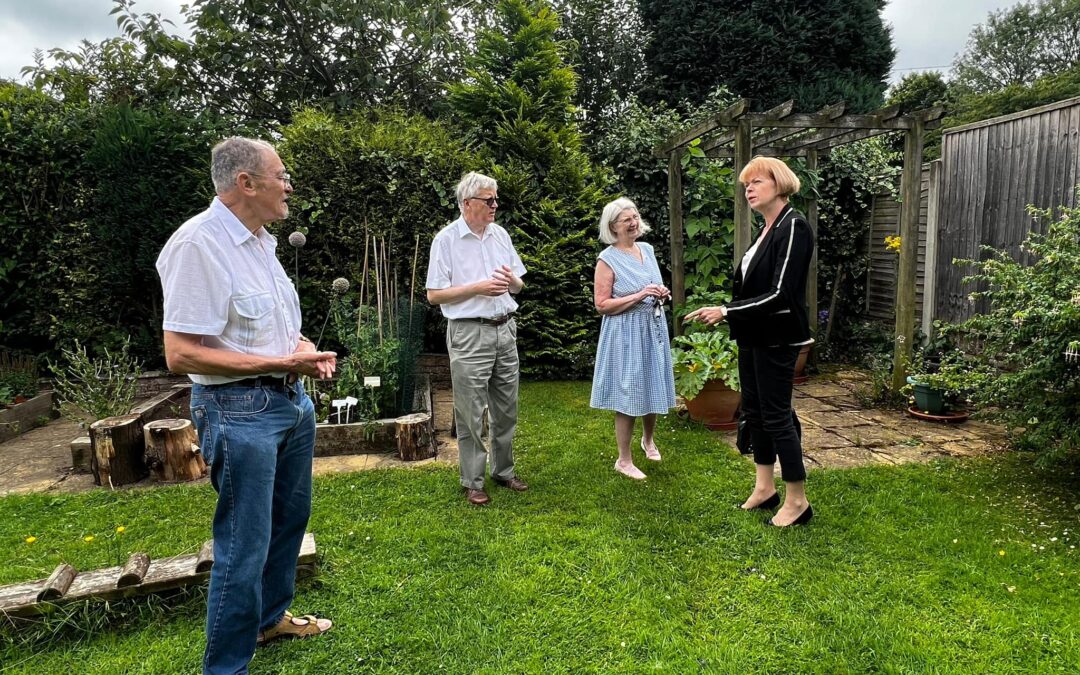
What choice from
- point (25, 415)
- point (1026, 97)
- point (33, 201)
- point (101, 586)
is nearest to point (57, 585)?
point (101, 586)

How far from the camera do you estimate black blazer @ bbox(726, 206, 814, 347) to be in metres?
2.57

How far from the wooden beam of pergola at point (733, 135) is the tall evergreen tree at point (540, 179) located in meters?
1.23

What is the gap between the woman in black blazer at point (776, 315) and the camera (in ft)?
8.45

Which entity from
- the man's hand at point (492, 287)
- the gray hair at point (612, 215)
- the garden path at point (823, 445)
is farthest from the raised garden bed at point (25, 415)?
the gray hair at point (612, 215)

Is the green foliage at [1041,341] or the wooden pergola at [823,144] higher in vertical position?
the wooden pergola at [823,144]

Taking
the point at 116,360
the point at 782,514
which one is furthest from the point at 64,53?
the point at 782,514

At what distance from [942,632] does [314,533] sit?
2.57m

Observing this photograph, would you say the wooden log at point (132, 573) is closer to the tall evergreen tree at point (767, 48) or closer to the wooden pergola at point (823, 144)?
the wooden pergola at point (823, 144)

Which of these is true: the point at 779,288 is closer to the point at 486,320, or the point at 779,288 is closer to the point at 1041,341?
the point at 486,320

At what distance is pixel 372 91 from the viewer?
9.02 m

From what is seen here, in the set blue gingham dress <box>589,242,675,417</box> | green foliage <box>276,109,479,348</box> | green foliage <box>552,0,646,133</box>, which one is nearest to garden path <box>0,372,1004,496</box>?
blue gingham dress <box>589,242,675,417</box>

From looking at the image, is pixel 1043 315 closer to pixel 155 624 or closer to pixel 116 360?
pixel 155 624

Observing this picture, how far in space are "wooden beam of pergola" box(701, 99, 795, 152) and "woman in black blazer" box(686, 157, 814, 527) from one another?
191cm

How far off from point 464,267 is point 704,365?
6.69 ft
